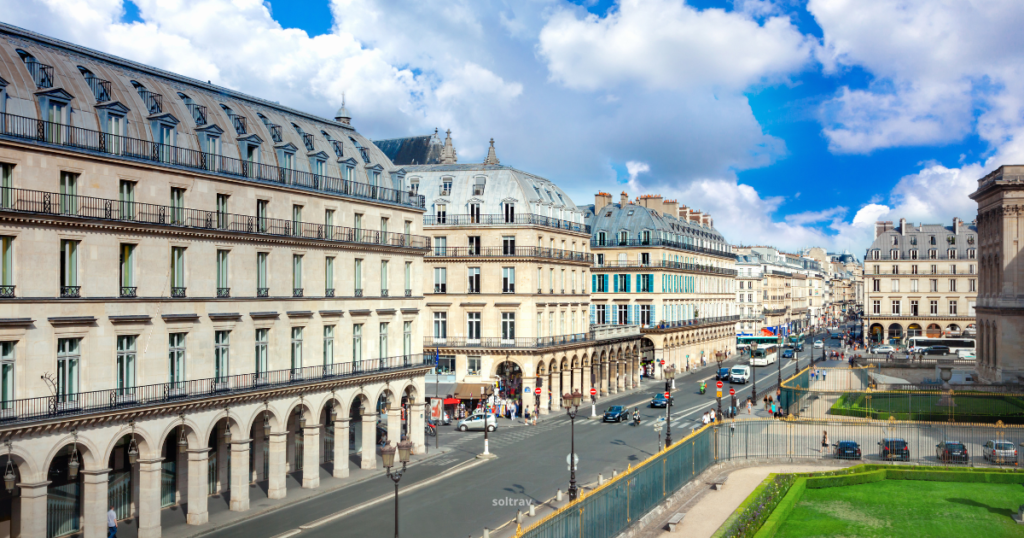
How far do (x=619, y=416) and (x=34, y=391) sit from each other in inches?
1639

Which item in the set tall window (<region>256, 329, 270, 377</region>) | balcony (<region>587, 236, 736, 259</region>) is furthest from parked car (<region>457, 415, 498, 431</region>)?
balcony (<region>587, 236, 736, 259</region>)

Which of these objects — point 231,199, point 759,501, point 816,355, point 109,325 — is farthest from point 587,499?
point 816,355

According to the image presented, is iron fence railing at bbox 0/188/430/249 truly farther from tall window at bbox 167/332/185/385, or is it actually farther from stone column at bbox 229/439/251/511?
stone column at bbox 229/439/251/511

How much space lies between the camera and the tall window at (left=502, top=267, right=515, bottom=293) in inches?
2648

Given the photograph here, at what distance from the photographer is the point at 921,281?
126062mm

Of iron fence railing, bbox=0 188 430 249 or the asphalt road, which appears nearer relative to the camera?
iron fence railing, bbox=0 188 430 249

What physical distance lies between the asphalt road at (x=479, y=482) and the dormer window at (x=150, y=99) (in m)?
17.8

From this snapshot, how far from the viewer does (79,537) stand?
32812 mm

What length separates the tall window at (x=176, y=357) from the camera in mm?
34594

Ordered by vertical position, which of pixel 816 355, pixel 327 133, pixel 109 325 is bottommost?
pixel 816 355

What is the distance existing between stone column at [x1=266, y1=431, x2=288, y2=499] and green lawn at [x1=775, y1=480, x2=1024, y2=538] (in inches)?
880

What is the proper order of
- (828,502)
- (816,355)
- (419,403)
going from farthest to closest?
(816,355) < (419,403) < (828,502)

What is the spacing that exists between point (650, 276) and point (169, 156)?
6743cm

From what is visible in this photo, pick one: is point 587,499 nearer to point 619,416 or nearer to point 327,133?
point 327,133
